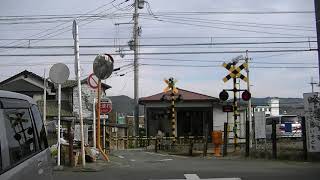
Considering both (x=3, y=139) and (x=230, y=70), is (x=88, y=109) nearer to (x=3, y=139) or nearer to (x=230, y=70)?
(x=230, y=70)

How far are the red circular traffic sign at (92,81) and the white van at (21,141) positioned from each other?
9880 millimetres

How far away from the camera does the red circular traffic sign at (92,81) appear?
16.3 meters

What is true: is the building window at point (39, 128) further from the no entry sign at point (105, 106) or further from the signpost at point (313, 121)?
the signpost at point (313, 121)

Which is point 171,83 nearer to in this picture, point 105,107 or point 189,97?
point 189,97

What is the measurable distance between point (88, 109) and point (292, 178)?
39043 millimetres

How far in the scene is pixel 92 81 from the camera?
1634cm

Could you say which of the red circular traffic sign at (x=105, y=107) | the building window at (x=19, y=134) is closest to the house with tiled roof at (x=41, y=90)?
the red circular traffic sign at (x=105, y=107)

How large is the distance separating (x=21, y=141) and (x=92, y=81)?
11334mm

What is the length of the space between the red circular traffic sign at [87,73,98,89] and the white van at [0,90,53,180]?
389 inches

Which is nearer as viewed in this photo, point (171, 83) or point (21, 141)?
point (21, 141)

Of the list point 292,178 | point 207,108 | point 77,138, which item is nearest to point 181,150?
point 77,138

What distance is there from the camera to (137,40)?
4588 centimetres

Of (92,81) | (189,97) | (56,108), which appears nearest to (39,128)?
(92,81)

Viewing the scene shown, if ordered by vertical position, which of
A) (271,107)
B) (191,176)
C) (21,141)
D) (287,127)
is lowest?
(191,176)
